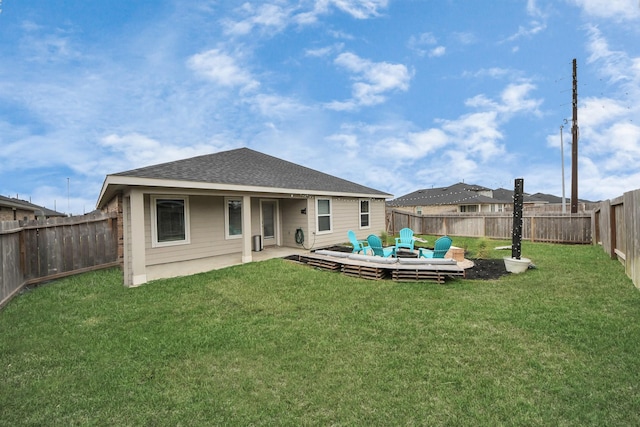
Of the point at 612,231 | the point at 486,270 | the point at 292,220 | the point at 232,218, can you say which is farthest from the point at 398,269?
the point at 612,231

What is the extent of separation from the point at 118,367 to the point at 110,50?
1177 centimetres

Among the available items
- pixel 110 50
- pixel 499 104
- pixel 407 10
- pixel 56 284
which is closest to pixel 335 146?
pixel 407 10

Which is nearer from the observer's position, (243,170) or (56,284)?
(56,284)

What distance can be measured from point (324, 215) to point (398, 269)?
5.72 metres

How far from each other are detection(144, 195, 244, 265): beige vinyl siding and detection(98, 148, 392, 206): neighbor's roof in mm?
1171

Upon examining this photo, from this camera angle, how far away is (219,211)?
10.3 metres

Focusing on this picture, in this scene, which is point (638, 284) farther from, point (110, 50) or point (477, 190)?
point (477, 190)

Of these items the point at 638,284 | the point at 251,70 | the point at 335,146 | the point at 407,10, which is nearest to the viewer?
the point at 638,284

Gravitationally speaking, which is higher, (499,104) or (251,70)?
(251,70)

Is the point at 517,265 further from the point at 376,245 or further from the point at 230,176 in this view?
the point at 230,176

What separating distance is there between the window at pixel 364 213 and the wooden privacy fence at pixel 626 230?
8.64m

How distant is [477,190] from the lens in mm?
35281

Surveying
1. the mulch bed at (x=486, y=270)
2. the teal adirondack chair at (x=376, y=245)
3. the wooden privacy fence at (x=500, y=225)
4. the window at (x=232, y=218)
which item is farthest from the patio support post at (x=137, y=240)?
the wooden privacy fence at (x=500, y=225)

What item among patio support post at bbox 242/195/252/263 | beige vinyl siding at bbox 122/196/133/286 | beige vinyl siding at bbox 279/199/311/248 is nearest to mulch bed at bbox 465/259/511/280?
beige vinyl siding at bbox 279/199/311/248
